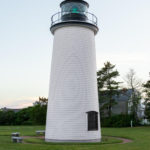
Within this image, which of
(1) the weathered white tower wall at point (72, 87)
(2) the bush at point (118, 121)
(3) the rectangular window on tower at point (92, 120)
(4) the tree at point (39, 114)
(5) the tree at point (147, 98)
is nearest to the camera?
(1) the weathered white tower wall at point (72, 87)

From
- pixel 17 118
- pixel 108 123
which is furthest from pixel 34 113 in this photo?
pixel 108 123

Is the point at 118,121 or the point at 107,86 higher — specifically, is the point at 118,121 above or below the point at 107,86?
below

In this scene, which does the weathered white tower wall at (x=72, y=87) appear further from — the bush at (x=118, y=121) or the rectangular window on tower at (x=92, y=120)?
the bush at (x=118, y=121)

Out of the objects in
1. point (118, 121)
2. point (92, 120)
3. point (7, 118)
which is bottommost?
point (118, 121)

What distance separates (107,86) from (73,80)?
25575mm

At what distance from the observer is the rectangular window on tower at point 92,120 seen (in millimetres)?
16641

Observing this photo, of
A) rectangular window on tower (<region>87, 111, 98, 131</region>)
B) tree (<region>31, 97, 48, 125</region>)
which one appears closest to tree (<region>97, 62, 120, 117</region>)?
tree (<region>31, 97, 48, 125</region>)

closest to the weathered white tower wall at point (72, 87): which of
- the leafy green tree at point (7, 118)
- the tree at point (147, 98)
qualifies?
the tree at point (147, 98)

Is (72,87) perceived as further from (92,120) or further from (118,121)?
(118,121)

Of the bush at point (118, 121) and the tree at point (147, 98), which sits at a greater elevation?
the tree at point (147, 98)

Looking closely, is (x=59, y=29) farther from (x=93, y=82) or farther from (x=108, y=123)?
(x=108, y=123)

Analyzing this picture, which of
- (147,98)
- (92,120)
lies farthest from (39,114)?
(92,120)

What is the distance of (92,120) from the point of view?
16812 mm

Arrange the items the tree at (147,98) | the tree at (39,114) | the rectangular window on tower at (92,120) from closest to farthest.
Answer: the rectangular window on tower at (92,120)
the tree at (147,98)
the tree at (39,114)
